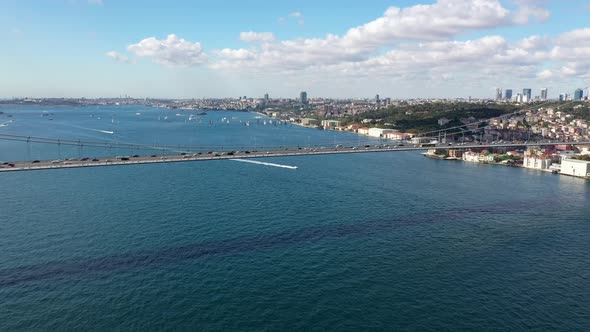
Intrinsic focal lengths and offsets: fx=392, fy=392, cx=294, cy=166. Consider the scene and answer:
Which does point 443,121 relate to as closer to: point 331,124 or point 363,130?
point 363,130

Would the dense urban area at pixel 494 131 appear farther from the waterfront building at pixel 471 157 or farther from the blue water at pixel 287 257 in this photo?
the blue water at pixel 287 257

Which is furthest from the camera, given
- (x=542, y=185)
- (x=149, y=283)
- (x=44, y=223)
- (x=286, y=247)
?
(x=542, y=185)

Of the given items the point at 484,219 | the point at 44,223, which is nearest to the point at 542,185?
the point at 484,219

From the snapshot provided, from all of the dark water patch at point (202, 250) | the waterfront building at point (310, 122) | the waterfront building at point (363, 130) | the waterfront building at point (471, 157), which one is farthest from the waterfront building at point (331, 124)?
the dark water patch at point (202, 250)

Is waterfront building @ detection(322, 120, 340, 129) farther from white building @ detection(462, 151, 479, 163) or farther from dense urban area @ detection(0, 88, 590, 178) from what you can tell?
white building @ detection(462, 151, 479, 163)

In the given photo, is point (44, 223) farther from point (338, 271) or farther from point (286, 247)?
point (338, 271)
